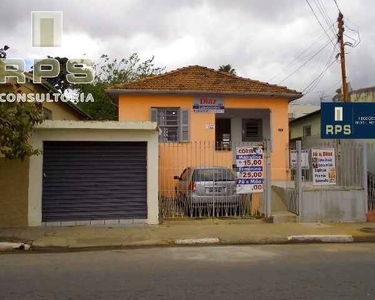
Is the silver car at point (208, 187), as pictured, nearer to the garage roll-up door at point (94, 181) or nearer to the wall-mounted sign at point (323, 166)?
the garage roll-up door at point (94, 181)

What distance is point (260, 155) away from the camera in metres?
12.8

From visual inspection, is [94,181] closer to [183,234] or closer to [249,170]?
[183,234]

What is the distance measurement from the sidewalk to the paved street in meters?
0.61

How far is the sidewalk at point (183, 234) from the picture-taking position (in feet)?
32.8

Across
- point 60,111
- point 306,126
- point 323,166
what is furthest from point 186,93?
point 306,126

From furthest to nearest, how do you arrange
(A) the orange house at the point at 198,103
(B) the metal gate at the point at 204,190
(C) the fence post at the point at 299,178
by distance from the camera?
(A) the orange house at the point at 198,103
(B) the metal gate at the point at 204,190
(C) the fence post at the point at 299,178

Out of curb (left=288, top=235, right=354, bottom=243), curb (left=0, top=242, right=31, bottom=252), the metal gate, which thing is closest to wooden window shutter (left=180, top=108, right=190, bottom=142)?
the metal gate

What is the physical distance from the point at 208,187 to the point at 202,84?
7.59 meters

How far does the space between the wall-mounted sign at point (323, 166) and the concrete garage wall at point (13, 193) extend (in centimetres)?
767

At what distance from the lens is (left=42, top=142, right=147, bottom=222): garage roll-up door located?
1208 centimetres

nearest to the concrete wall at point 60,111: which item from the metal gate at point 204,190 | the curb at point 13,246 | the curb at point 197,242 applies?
the metal gate at point 204,190

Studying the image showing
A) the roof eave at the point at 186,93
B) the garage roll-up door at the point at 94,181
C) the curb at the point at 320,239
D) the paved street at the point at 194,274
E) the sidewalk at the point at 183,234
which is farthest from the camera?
the roof eave at the point at 186,93

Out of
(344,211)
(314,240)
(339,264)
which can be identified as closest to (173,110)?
(344,211)

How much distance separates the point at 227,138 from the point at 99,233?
1168 cm
